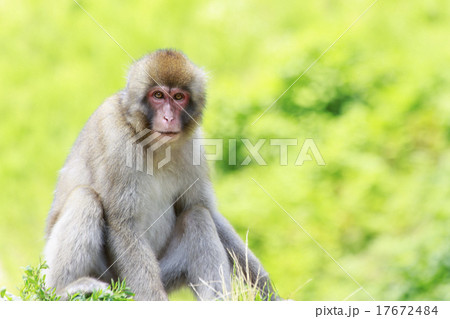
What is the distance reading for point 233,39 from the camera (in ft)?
40.2

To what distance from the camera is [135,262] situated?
14.3ft

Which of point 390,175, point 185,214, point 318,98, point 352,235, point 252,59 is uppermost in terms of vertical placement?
point 252,59

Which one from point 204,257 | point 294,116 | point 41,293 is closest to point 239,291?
point 204,257

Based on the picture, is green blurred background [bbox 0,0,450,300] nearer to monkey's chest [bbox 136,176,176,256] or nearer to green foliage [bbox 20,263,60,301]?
monkey's chest [bbox 136,176,176,256]

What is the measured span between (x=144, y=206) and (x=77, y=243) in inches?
19.8

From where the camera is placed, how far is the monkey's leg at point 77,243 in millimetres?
4250

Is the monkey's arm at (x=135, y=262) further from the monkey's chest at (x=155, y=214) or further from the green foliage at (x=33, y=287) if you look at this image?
the green foliage at (x=33, y=287)

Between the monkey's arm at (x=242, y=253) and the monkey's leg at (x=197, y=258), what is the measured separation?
24 cm

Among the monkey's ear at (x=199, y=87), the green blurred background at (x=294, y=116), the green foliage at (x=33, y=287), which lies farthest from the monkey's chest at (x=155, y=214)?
the green blurred background at (x=294, y=116)

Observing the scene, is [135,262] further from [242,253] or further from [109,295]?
[242,253]

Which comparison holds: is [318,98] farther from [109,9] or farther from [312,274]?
[109,9]

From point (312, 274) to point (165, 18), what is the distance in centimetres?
522

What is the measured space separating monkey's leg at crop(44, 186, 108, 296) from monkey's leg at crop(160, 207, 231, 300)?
1.62ft
